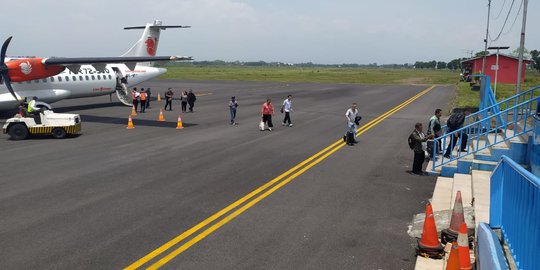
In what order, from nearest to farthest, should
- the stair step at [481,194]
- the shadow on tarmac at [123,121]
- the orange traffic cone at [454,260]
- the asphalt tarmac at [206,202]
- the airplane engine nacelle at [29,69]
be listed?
the orange traffic cone at [454,260]
the asphalt tarmac at [206,202]
the stair step at [481,194]
the shadow on tarmac at [123,121]
the airplane engine nacelle at [29,69]

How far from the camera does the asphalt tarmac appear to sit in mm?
6898

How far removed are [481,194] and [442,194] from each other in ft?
3.94

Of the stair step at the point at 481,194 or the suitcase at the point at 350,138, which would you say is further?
the suitcase at the point at 350,138

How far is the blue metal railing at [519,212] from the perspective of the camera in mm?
4036

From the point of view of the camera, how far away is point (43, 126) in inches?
704

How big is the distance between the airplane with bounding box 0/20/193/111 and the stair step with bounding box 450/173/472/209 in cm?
1517

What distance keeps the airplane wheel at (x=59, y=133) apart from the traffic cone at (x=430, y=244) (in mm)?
Answer: 15552

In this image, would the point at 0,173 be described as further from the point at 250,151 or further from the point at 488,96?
the point at 488,96

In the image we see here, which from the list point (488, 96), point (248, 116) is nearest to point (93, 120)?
point (248, 116)

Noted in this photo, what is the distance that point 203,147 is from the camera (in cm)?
1606

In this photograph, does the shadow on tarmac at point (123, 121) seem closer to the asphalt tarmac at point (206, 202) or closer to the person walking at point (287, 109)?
the asphalt tarmac at point (206, 202)

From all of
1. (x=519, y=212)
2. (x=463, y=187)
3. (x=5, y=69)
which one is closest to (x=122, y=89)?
(x=5, y=69)

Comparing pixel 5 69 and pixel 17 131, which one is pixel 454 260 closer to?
pixel 17 131

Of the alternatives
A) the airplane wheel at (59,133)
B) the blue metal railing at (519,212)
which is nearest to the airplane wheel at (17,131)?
the airplane wheel at (59,133)
